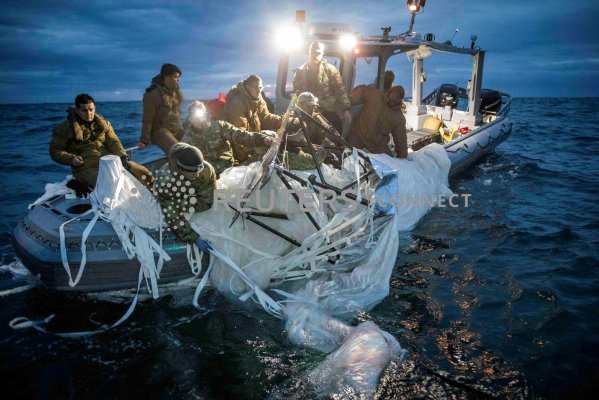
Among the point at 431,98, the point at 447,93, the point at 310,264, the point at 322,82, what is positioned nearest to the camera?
the point at 310,264

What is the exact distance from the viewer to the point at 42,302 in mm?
4590

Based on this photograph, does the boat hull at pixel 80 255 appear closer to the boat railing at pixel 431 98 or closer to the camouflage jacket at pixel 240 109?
the camouflage jacket at pixel 240 109

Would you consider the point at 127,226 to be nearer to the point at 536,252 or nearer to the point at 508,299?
the point at 508,299

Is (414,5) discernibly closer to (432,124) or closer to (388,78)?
(388,78)

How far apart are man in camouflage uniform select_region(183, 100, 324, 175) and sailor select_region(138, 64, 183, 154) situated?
3.13ft

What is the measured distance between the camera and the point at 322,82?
6531mm

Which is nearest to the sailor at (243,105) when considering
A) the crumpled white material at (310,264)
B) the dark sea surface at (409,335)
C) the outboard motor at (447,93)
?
the crumpled white material at (310,264)

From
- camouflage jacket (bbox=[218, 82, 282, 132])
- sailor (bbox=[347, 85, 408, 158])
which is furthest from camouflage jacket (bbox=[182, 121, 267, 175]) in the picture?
sailor (bbox=[347, 85, 408, 158])

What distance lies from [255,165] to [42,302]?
318 centimetres

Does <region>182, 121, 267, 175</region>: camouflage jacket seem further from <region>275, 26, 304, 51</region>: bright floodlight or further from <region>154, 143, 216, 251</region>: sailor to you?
<region>275, 26, 304, 51</region>: bright floodlight

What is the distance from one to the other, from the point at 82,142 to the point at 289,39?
445 centimetres

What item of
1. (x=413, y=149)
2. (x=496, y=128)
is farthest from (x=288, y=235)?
(x=496, y=128)

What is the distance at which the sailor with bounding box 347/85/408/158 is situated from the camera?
6594 mm

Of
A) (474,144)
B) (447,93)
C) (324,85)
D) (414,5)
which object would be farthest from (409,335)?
(447,93)
